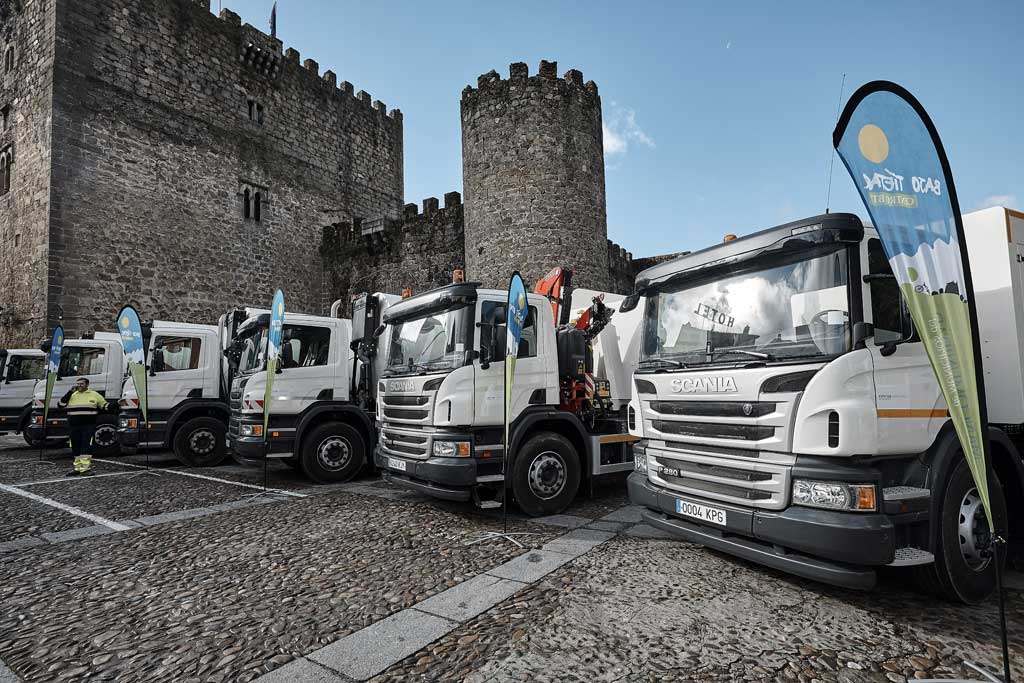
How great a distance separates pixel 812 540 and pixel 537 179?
13.9 metres

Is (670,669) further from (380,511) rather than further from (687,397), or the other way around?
(380,511)

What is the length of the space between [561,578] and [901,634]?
199 cm

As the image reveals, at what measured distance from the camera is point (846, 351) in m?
3.28

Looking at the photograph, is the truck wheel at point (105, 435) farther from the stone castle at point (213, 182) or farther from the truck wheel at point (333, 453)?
the stone castle at point (213, 182)

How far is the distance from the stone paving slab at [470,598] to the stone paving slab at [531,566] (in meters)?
0.09

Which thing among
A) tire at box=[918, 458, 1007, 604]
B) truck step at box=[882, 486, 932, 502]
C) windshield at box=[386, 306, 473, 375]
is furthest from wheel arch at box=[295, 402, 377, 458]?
tire at box=[918, 458, 1007, 604]

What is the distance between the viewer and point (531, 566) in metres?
4.30

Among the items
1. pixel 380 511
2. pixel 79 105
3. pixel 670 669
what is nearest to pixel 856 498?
pixel 670 669

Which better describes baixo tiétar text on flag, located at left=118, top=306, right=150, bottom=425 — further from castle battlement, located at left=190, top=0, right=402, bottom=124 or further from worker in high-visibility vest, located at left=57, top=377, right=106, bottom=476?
castle battlement, located at left=190, top=0, right=402, bottom=124

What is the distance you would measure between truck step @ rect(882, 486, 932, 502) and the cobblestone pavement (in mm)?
741

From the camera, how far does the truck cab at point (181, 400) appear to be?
998cm

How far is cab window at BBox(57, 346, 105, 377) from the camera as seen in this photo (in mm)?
11820

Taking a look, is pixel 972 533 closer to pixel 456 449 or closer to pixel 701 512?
pixel 701 512

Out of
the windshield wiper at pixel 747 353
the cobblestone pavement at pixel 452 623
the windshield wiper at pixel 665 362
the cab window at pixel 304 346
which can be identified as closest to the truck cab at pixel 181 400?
the cab window at pixel 304 346
